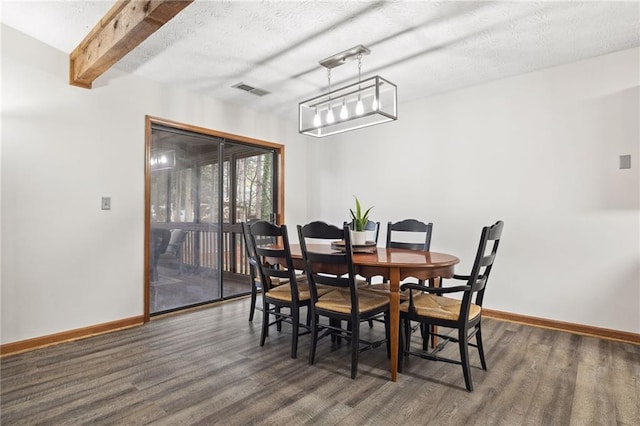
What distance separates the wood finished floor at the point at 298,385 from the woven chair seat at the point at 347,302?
44 centimetres

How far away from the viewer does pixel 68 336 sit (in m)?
2.87

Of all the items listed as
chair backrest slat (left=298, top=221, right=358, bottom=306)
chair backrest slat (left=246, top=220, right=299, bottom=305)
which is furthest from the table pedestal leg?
chair backrest slat (left=246, top=220, right=299, bottom=305)

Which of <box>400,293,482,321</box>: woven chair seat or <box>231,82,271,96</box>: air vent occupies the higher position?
<box>231,82,271,96</box>: air vent

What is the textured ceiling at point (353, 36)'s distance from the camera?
234 centimetres

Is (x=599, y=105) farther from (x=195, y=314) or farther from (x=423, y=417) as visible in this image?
(x=195, y=314)

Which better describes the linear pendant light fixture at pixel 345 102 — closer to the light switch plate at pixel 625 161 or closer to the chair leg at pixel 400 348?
the chair leg at pixel 400 348

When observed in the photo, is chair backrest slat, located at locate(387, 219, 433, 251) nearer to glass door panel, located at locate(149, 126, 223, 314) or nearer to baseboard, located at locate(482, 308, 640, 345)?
baseboard, located at locate(482, 308, 640, 345)

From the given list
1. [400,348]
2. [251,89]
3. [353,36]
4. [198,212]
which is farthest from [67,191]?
[400,348]

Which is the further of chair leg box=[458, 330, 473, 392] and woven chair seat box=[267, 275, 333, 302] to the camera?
woven chair seat box=[267, 275, 333, 302]

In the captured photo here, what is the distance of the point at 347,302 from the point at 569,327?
2.30 meters

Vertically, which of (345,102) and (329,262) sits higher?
(345,102)

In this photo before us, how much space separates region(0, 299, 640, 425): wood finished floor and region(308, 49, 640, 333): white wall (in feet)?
1.90

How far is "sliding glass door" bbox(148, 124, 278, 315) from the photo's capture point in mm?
3654

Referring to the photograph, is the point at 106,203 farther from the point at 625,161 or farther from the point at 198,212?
the point at 625,161
